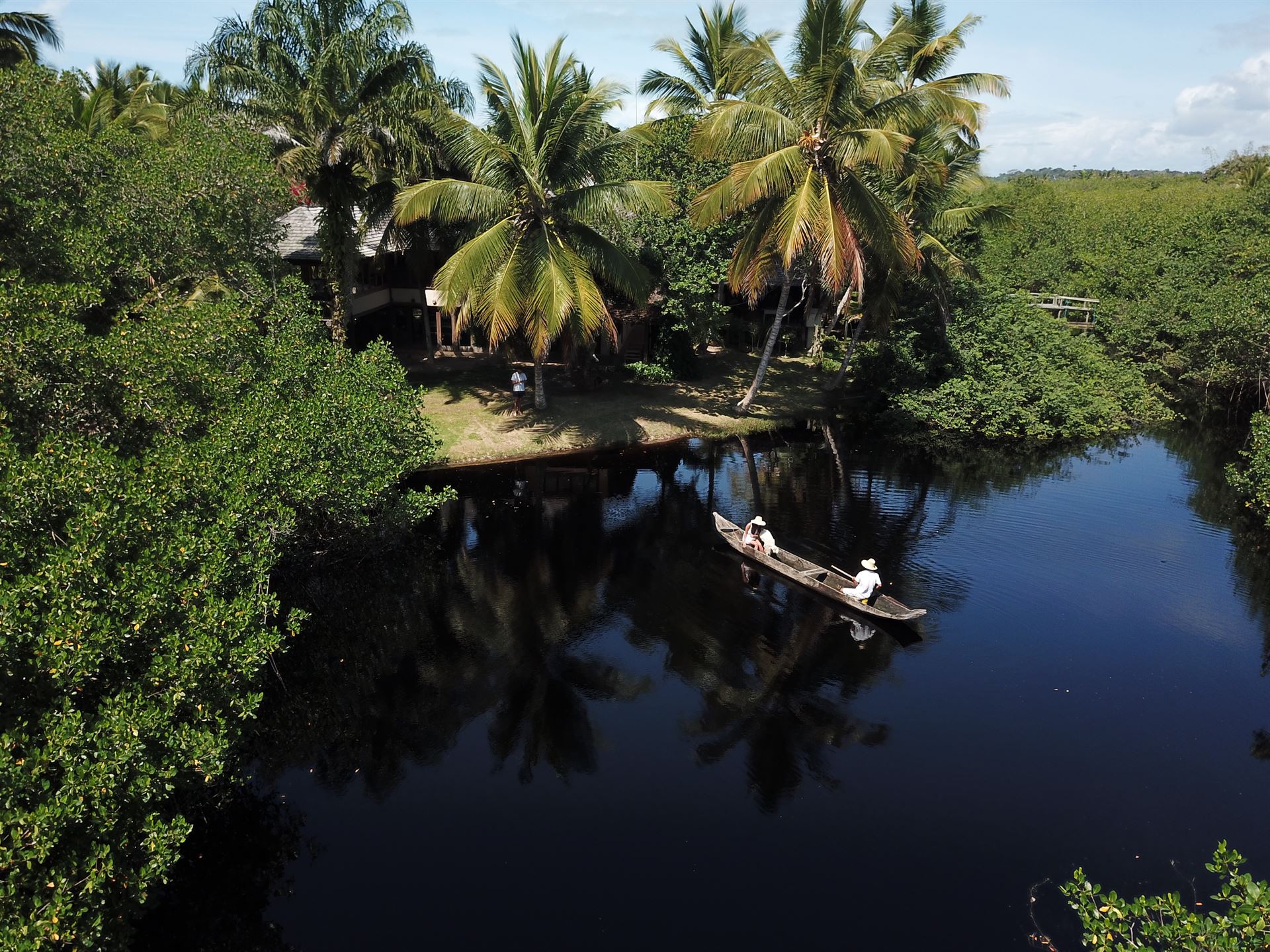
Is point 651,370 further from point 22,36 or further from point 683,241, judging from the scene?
point 22,36

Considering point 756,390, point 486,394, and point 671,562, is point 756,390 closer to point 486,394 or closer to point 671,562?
point 486,394

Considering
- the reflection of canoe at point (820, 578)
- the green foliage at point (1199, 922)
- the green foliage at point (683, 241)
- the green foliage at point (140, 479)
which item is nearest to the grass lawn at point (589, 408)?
the green foliage at point (683, 241)

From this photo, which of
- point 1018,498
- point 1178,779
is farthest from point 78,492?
point 1018,498

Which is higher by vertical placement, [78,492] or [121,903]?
[78,492]

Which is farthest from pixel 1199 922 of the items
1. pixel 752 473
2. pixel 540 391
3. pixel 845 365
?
pixel 845 365

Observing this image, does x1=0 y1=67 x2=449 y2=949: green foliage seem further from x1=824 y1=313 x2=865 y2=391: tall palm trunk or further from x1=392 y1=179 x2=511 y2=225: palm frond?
x1=824 y1=313 x2=865 y2=391: tall palm trunk

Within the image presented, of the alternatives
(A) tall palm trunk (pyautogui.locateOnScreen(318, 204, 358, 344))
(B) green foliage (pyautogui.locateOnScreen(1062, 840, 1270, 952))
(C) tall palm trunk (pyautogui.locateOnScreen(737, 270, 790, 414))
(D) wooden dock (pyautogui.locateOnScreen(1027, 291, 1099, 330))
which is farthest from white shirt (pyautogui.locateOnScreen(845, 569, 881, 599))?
(D) wooden dock (pyautogui.locateOnScreen(1027, 291, 1099, 330))
